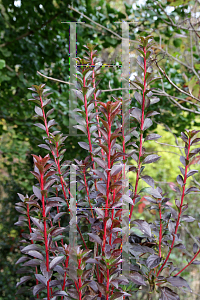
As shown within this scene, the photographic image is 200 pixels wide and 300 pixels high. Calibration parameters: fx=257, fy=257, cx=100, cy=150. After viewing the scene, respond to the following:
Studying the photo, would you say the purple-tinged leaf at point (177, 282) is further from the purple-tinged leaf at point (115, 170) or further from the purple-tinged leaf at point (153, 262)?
the purple-tinged leaf at point (115, 170)

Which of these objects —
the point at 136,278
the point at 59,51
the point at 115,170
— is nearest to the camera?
the point at 115,170

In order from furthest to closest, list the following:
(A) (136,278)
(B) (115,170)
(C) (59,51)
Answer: (C) (59,51) < (A) (136,278) < (B) (115,170)

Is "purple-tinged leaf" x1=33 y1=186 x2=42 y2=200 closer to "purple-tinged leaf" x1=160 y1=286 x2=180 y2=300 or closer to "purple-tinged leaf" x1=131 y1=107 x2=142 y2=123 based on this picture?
"purple-tinged leaf" x1=131 y1=107 x2=142 y2=123

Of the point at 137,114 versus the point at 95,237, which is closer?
the point at 95,237

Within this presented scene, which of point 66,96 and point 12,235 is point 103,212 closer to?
point 66,96

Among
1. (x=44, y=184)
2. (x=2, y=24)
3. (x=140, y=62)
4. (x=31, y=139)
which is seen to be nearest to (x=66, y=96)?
(x=31, y=139)

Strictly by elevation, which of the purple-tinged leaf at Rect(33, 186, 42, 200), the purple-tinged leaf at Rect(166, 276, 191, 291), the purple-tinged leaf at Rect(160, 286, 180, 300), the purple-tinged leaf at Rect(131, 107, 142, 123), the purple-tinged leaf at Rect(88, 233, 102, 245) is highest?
the purple-tinged leaf at Rect(131, 107, 142, 123)

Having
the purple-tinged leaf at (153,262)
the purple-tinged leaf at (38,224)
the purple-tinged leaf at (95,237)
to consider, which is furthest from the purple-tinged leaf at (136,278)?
the purple-tinged leaf at (38,224)

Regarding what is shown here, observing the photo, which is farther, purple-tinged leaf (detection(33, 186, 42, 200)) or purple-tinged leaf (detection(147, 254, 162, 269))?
purple-tinged leaf (detection(147, 254, 162, 269))

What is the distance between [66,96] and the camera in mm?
1688

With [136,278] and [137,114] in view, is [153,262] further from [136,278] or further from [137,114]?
[137,114]

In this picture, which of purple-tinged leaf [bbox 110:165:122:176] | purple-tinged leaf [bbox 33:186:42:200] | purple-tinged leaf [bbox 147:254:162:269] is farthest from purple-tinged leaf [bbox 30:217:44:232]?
purple-tinged leaf [bbox 147:254:162:269]

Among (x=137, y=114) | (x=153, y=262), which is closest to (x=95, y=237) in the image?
(x=153, y=262)

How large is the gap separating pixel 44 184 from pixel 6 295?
5.63ft
